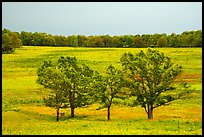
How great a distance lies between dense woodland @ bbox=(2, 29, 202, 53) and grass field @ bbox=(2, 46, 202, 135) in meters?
38.0

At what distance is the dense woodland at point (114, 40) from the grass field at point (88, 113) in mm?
37995

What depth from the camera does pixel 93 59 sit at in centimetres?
9488

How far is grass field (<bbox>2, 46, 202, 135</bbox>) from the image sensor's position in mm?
24812

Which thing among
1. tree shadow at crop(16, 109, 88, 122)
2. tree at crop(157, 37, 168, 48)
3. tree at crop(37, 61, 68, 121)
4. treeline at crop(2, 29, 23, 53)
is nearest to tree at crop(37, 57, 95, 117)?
tree at crop(37, 61, 68, 121)

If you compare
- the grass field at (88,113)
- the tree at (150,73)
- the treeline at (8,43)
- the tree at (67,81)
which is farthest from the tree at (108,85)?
the treeline at (8,43)

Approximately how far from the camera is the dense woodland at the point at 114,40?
129500mm

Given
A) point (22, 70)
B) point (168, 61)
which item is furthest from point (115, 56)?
point (168, 61)

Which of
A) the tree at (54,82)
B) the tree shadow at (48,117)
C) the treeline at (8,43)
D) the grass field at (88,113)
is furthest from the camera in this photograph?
the treeline at (8,43)

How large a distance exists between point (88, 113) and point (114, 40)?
11170 cm

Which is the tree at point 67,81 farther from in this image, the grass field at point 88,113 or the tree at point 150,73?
the tree at point 150,73

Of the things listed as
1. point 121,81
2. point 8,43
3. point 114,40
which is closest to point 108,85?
point 121,81

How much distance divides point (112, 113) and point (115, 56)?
2347 inches

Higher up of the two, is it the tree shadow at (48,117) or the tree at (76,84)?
the tree at (76,84)

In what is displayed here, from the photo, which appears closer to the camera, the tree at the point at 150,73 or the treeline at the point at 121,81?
the tree at the point at 150,73
